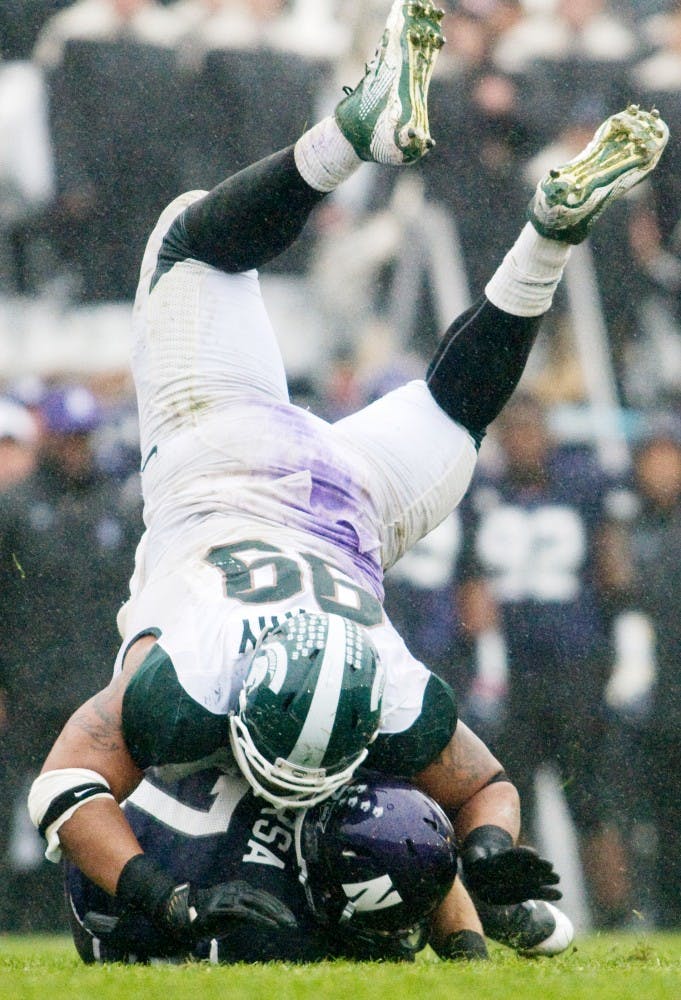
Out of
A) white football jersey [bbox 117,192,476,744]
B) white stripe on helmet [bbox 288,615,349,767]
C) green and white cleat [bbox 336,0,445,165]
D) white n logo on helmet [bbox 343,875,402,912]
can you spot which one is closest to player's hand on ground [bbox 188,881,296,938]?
white n logo on helmet [bbox 343,875,402,912]

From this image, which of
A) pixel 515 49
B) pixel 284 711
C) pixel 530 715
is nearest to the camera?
pixel 284 711

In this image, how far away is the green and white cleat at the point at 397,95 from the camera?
3.64 m

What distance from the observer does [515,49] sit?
6.61 m

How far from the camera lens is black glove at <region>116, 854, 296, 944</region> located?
9.25 feet

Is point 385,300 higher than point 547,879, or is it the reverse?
point 385,300

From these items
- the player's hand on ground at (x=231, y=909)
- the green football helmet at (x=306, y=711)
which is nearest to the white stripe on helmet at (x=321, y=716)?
the green football helmet at (x=306, y=711)

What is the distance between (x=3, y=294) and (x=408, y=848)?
12.8ft

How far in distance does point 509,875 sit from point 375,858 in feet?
0.88

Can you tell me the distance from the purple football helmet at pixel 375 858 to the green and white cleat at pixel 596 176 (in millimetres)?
1455

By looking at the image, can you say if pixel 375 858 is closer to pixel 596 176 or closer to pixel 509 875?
pixel 509 875

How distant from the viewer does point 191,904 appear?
285cm

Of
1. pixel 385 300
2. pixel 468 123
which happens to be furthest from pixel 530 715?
pixel 468 123

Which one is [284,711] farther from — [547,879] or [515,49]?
[515,49]

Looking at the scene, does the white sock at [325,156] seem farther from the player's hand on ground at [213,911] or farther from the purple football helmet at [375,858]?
the player's hand on ground at [213,911]
